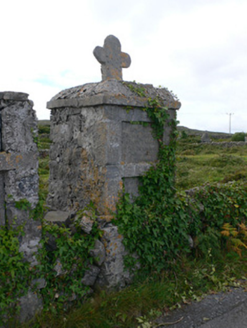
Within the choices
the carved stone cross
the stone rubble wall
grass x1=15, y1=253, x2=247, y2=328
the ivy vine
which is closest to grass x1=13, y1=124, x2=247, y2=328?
grass x1=15, y1=253, x2=247, y2=328

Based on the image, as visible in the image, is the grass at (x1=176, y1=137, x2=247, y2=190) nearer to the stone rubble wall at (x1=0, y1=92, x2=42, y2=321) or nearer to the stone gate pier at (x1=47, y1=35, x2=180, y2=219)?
the stone gate pier at (x1=47, y1=35, x2=180, y2=219)

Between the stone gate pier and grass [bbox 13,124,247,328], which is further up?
the stone gate pier

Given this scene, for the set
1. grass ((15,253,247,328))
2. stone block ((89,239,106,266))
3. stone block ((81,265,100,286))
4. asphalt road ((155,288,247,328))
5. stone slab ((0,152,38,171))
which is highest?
stone slab ((0,152,38,171))

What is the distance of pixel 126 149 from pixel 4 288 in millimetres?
2399

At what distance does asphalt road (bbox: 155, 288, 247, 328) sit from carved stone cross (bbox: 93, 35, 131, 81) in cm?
345

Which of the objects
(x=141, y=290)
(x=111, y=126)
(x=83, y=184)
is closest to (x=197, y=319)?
(x=141, y=290)

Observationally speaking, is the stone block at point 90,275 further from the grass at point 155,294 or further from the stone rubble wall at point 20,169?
the stone rubble wall at point 20,169

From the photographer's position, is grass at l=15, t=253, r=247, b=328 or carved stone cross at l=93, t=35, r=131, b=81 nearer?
grass at l=15, t=253, r=247, b=328

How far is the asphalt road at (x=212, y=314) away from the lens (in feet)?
13.6

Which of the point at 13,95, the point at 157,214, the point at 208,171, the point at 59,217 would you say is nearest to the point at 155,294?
the point at 157,214

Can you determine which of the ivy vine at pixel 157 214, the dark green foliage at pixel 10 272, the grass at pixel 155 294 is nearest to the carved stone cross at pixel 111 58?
the ivy vine at pixel 157 214

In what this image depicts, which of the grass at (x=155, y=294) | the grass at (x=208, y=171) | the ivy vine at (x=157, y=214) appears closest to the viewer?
the grass at (x=155, y=294)

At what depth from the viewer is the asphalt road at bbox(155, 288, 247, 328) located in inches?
164

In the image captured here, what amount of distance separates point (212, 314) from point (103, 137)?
2.82 m
